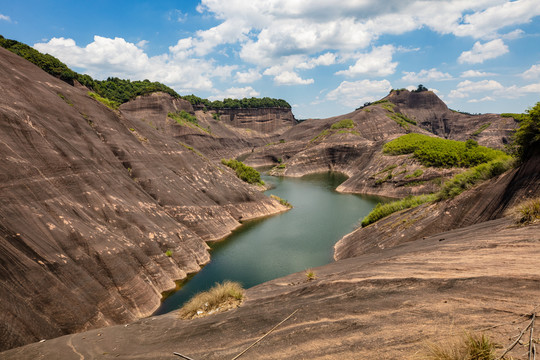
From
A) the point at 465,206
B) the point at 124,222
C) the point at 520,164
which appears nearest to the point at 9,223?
the point at 124,222

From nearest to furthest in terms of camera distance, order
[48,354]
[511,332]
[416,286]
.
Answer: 1. [511,332]
2. [416,286]
3. [48,354]

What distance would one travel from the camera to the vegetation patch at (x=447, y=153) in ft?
209

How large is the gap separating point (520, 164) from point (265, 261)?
23.6 meters

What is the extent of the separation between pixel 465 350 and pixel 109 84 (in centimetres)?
16614

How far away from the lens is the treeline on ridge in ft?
196

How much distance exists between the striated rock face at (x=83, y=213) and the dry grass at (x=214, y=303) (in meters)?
9.11

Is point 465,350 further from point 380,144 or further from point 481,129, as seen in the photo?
point 481,129

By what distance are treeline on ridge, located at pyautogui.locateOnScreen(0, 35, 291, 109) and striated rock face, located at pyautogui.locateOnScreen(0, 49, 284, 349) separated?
26.8 m

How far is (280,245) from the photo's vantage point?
37656mm

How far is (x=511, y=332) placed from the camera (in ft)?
18.6

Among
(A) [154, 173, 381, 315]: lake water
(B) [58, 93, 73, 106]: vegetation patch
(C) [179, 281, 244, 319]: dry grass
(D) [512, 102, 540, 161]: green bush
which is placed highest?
(B) [58, 93, 73, 106]: vegetation patch

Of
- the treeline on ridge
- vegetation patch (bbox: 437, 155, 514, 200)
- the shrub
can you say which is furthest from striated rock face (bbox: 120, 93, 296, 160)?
the shrub

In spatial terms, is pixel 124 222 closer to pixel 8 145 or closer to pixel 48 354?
pixel 8 145

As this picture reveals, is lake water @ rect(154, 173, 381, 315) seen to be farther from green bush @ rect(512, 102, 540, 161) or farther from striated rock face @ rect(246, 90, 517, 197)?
green bush @ rect(512, 102, 540, 161)
